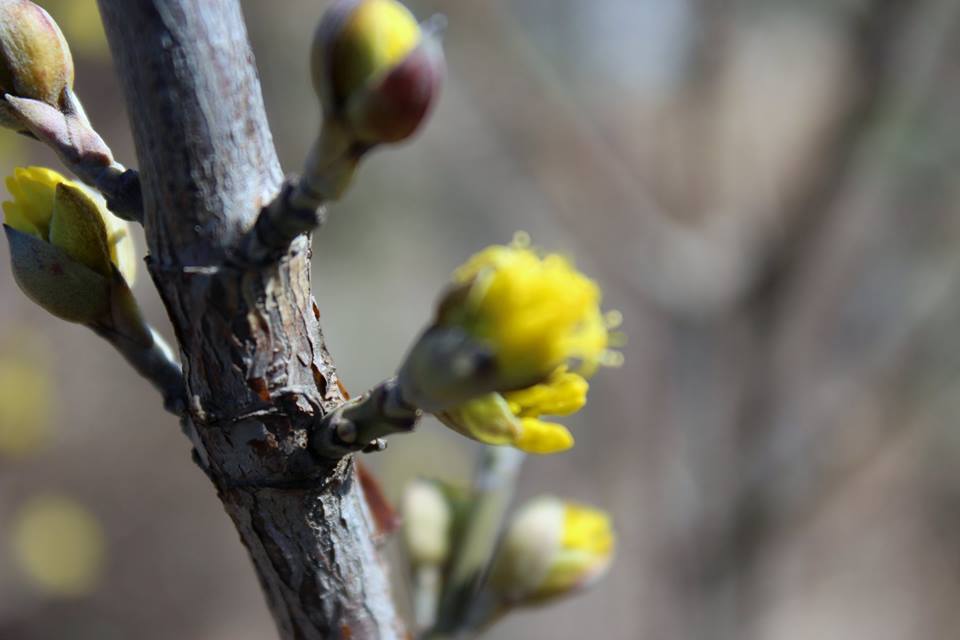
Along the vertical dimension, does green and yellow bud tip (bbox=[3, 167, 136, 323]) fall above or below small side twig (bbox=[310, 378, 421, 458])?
above

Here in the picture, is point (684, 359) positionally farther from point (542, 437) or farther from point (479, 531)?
point (542, 437)

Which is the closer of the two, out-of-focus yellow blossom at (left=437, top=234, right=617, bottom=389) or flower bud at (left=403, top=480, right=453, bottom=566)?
out-of-focus yellow blossom at (left=437, top=234, right=617, bottom=389)

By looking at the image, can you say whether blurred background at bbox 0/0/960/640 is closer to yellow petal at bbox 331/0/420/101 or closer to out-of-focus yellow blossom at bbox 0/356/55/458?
out-of-focus yellow blossom at bbox 0/356/55/458

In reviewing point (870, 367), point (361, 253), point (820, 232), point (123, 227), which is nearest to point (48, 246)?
point (123, 227)

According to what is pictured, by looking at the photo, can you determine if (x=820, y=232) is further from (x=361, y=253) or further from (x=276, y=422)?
(x=361, y=253)

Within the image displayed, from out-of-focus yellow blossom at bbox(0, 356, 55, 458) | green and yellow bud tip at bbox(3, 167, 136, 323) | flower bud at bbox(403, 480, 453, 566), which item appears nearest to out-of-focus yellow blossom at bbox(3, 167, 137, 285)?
green and yellow bud tip at bbox(3, 167, 136, 323)

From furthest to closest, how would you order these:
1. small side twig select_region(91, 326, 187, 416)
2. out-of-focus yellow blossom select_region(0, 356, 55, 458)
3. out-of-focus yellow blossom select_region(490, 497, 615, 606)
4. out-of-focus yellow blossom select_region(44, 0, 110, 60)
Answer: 1. out-of-focus yellow blossom select_region(0, 356, 55, 458)
2. out-of-focus yellow blossom select_region(44, 0, 110, 60)
3. out-of-focus yellow blossom select_region(490, 497, 615, 606)
4. small side twig select_region(91, 326, 187, 416)
